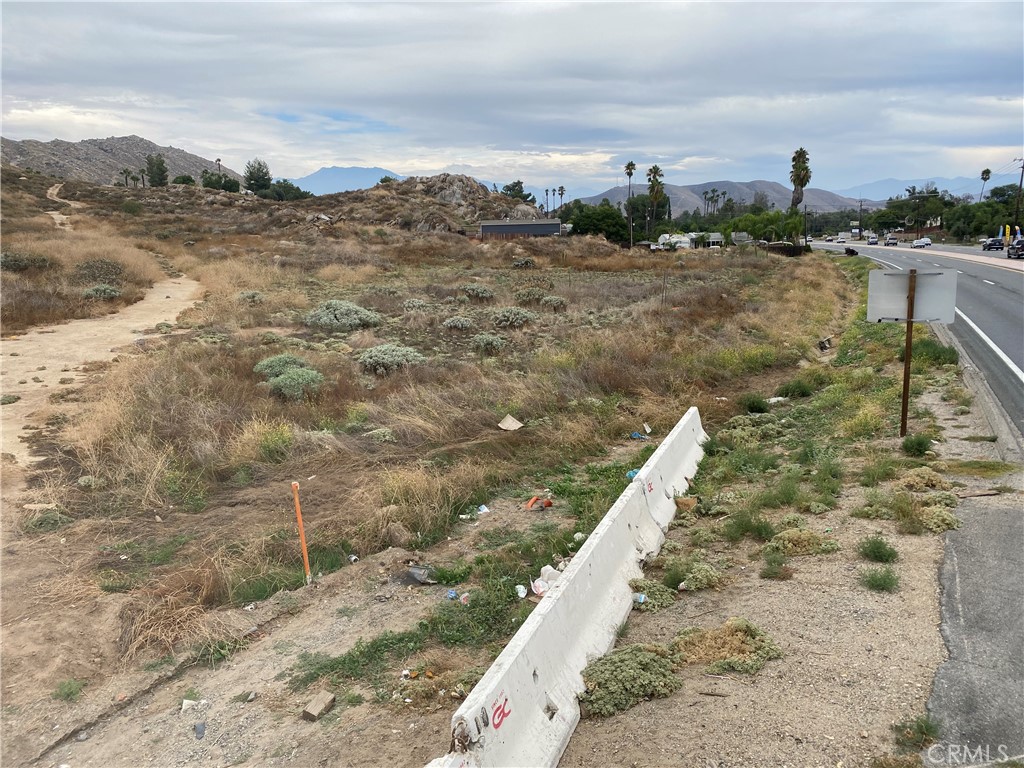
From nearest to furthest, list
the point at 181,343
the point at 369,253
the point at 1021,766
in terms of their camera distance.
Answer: the point at 1021,766, the point at 181,343, the point at 369,253

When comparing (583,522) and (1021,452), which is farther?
(1021,452)

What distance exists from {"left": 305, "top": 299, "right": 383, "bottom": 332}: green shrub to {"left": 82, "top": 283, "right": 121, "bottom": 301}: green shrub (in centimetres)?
716

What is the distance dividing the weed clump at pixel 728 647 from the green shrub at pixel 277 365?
32.5ft

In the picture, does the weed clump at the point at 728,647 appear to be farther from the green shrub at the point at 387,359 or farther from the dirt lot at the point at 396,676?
the green shrub at the point at 387,359

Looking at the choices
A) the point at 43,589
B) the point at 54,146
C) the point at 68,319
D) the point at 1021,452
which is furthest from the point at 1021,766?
the point at 54,146

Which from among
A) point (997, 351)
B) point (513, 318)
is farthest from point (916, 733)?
point (513, 318)

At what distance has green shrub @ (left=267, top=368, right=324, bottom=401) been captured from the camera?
11477 millimetres

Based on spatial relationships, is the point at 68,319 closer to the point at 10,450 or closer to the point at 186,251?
the point at 10,450

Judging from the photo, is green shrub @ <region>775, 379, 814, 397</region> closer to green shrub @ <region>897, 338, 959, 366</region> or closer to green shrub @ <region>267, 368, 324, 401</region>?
green shrub @ <region>897, 338, 959, 366</region>

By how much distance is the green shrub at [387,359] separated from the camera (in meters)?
14.0

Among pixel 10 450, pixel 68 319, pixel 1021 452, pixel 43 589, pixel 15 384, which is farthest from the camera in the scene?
pixel 68 319

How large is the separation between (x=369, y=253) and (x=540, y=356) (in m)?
29.4

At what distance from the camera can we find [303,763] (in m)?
3.75

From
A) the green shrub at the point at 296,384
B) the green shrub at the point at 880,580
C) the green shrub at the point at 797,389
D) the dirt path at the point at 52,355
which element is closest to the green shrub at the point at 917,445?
the green shrub at the point at 880,580
